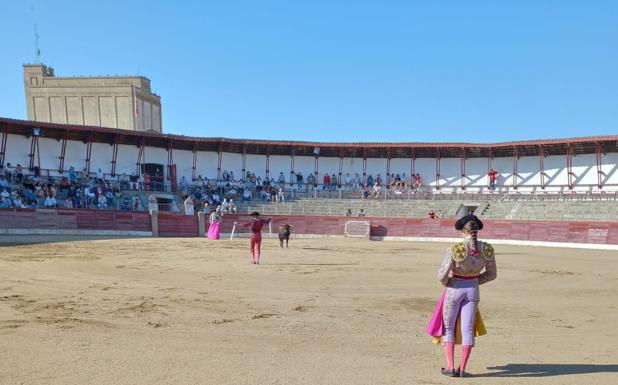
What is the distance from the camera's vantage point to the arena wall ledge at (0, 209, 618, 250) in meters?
23.7

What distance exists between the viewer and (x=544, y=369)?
5035 millimetres

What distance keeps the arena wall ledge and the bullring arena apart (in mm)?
68

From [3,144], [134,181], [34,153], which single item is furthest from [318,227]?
[3,144]

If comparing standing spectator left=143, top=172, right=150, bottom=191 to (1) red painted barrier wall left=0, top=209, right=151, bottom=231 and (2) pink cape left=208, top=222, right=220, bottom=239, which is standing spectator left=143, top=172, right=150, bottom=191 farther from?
(2) pink cape left=208, top=222, right=220, bottom=239

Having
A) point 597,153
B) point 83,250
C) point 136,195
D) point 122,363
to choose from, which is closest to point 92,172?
point 136,195

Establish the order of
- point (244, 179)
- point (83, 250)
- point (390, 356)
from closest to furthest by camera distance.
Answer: point (390, 356) → point (83, 250) → point (244, 179)

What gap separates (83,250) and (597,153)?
102ft

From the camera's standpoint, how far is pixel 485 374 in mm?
4867

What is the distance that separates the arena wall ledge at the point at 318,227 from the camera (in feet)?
77.6

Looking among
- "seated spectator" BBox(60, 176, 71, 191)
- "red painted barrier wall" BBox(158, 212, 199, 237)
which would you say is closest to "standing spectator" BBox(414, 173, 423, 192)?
"red painted barrier wall" BBox(158, 212, 199, 237)

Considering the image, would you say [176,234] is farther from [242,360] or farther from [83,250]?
[242,360]

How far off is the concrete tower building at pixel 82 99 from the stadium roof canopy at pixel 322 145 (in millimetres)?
21892

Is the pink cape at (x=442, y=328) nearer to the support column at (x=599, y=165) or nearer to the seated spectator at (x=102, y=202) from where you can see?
the seated spectator at (x=102, y=202)

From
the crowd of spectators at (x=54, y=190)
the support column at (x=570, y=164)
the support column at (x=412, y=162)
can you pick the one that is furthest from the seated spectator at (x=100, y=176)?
the support column at (x=570, y=164)
